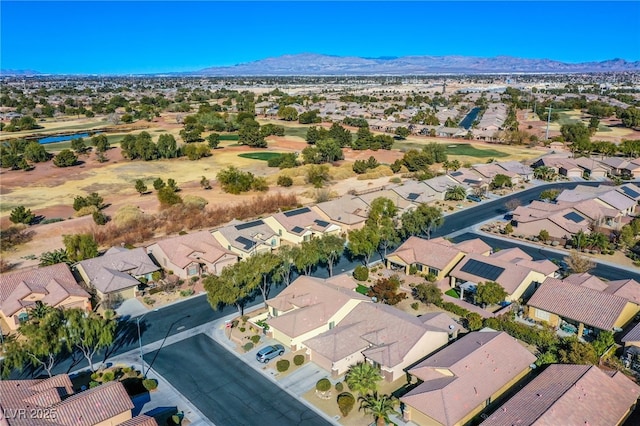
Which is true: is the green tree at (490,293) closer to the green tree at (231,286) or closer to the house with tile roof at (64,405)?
the green tree at (231,286)

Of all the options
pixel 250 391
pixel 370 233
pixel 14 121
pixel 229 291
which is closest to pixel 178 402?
pixel 250 391

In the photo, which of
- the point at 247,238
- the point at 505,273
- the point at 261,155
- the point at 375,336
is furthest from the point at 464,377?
the point at 261,155

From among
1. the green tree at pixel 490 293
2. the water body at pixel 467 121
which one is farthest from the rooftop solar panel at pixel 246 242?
the water body at pixel 467 121

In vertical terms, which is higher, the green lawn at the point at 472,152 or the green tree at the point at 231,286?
the green tree at the point at 231,286

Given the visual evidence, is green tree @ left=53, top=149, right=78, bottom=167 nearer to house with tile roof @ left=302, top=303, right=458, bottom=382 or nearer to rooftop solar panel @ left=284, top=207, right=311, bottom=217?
rooftop solar panel @ left=284, top=207, right=311, bottom=217

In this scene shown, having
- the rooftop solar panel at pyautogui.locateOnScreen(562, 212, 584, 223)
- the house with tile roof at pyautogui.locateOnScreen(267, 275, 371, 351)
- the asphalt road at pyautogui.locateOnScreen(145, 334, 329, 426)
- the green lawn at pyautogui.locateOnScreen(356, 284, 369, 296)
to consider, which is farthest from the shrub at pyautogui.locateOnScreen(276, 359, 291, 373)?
the rooftop solar panel at pyautogui.locateOnScreen(562, 212, 584, 223)

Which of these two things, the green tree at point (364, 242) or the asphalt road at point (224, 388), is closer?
the asphalt road at point (224, 388)
